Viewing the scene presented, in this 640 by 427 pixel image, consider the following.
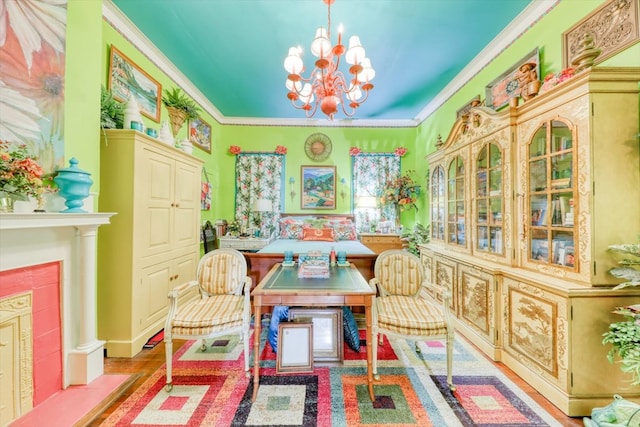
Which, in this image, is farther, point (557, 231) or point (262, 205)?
point (262, 205)

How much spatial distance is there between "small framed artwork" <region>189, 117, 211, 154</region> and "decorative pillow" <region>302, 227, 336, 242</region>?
2423 mm

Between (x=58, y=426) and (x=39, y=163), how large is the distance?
1639mm

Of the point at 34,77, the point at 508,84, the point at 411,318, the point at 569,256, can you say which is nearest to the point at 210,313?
the point at 411,318

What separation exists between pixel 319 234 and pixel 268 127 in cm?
261

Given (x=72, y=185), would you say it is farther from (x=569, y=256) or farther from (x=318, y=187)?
(x=318, y=187)

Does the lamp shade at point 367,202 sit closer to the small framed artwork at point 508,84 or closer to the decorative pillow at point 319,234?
the decorative pillow at point 319,234

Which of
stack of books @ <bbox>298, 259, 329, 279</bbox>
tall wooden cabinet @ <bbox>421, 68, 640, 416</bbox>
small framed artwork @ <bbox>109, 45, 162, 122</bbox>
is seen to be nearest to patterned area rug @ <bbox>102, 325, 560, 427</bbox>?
tall wooden cabinet @ <bbox>421, 68, 640, 416</bbox>

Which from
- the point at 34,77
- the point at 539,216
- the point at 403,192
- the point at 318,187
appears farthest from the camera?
the point at 318,187

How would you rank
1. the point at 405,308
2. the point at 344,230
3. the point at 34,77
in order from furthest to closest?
the point at 344,230 → the point at 405,308 → the point at 34,77

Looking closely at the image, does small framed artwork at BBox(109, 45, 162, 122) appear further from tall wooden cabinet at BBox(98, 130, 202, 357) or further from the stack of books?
the stack of books

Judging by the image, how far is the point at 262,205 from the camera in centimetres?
516

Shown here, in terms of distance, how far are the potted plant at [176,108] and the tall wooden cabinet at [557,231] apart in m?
3.64

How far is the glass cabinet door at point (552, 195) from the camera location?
1.86 meters

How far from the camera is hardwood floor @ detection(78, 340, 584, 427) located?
1699mm
